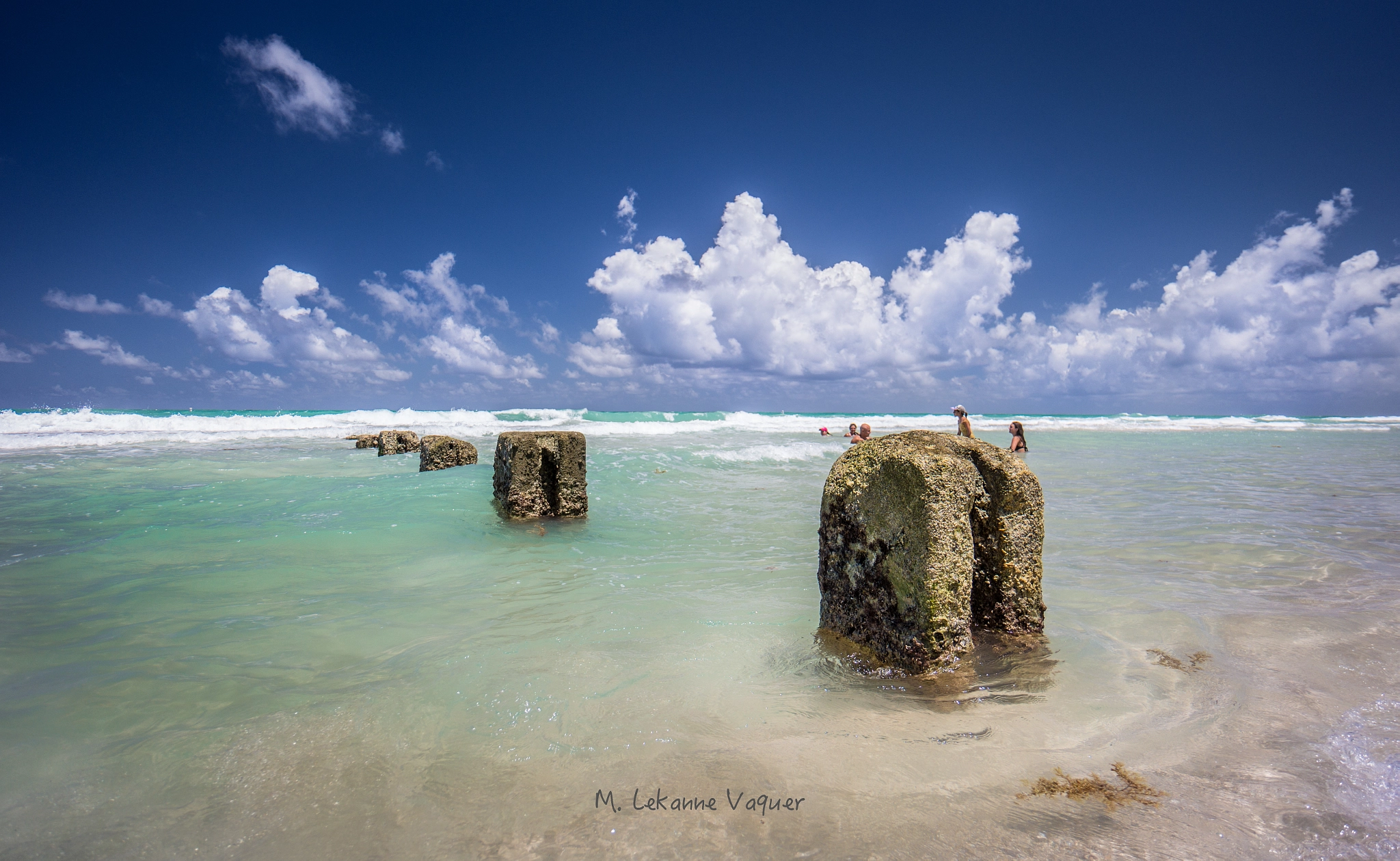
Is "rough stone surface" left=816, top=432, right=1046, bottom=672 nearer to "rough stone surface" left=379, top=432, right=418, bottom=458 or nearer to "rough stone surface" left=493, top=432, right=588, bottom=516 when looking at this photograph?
"rough stone surface" left=493, top=432, right=588, bottom=516

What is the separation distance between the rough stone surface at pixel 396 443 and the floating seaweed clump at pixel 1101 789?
16995 millimetres

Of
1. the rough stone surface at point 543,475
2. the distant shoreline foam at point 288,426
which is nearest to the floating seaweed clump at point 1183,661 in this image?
the rough stone surface at point 543,475

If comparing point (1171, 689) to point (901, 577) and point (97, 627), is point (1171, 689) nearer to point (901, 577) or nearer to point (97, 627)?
point (901, 577)

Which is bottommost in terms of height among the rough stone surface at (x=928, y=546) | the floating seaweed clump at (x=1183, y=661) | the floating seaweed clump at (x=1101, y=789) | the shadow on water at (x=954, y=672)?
the floating seaweed clump at (x=1183, y=661)

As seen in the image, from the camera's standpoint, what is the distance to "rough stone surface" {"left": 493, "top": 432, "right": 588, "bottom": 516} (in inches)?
306

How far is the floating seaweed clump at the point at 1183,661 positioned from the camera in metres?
3.37

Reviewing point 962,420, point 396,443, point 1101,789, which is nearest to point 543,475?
point 1101,789

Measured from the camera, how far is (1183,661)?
346 cm

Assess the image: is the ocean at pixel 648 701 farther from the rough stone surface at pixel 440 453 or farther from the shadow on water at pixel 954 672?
the rough stone surface at pixel 440 453

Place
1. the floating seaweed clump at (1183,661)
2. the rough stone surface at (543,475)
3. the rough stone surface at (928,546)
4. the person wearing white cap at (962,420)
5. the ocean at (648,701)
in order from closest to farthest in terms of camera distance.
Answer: the ocean at (648,701), the rough stone surface at (928,546), the floating seaweed clump at (1183,661), the rough stone surface at (543,475), the person wearing white cap at (962,420)

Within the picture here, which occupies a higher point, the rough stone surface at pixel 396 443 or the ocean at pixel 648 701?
the rough stone surface at pixel 396 443

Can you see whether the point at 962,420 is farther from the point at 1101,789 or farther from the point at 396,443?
the point at 396,443

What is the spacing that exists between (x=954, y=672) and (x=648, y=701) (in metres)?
1.63

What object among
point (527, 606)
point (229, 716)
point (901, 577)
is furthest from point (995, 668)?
point (229, 716)
